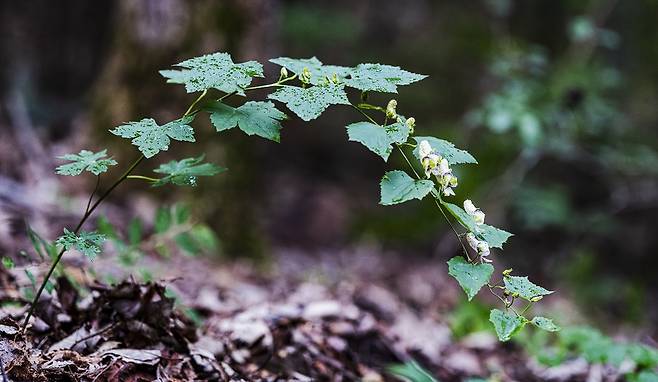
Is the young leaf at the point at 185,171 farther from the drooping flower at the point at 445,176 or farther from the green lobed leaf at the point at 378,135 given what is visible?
the drooping flower at the point at 445,176

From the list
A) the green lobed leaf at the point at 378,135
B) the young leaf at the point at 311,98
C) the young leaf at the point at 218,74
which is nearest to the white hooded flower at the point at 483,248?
the green lobed leaf at the point at 378,135

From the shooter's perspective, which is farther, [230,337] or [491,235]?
[230,337]

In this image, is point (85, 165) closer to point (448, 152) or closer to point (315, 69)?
point (315, 69)

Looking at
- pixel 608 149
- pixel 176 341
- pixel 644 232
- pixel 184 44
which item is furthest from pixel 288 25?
pixel 176 341

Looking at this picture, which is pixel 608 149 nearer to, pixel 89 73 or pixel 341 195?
pixel 341 195

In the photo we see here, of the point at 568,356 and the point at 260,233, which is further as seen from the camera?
the point at 260,233

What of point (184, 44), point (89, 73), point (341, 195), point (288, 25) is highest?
point (288, 25)

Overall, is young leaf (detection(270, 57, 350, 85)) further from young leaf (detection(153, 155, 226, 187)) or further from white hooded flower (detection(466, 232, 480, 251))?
white hooded flower (detection(466, 232, 480, 251))

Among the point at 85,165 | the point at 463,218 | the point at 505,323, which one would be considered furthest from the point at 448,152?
the point at 85,165
